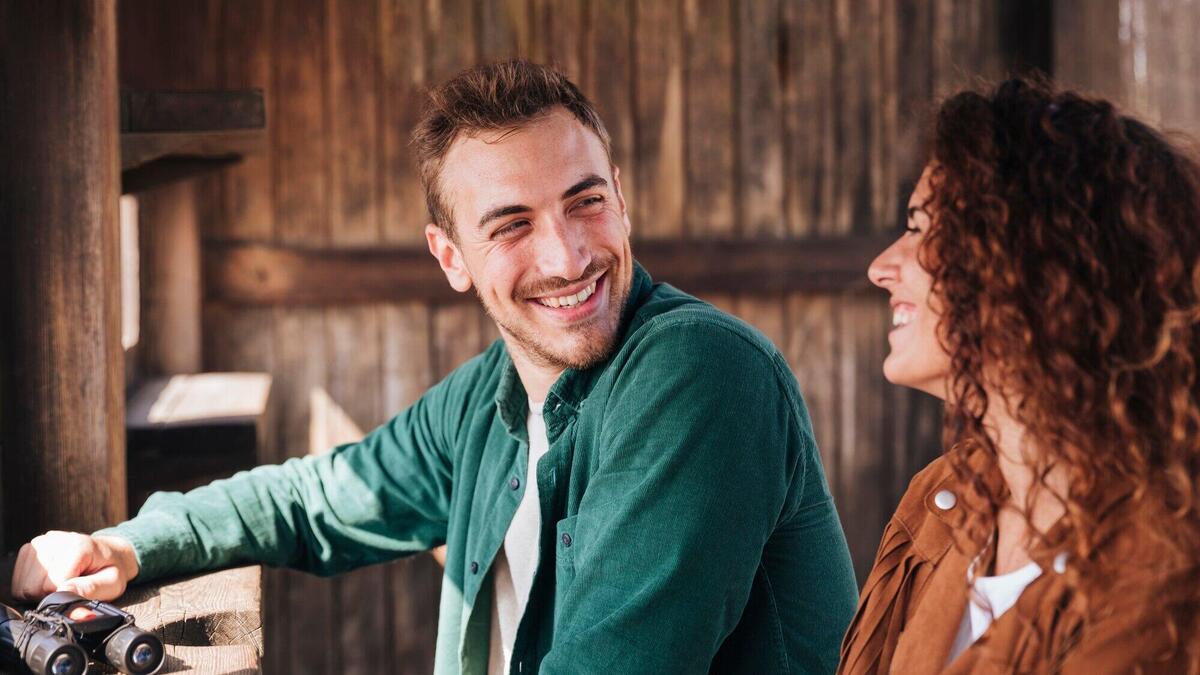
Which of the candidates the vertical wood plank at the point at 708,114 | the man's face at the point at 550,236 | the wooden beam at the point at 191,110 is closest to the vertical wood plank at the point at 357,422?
the vertical wood plank at the point at 708,114

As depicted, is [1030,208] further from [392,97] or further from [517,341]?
[392,97]

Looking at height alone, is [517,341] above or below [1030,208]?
below

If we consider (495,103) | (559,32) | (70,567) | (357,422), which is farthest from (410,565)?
(495,103)

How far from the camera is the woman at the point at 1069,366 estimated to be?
1265 mm

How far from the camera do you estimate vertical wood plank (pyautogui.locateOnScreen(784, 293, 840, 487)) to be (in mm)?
4254

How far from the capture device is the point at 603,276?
6.67 ft

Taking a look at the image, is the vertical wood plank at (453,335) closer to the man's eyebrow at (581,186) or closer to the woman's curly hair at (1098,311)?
the man's eyebrow at (581,186)

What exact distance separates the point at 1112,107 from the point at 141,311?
2916mm

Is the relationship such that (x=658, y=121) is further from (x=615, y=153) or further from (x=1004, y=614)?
(x=1004, y=614)

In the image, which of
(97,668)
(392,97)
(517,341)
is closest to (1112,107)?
(517,341)

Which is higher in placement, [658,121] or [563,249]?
[658,121]

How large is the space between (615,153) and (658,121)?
0.18m

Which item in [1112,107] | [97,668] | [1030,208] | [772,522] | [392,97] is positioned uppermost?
[392,97]

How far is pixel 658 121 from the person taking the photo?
13.4 feet
